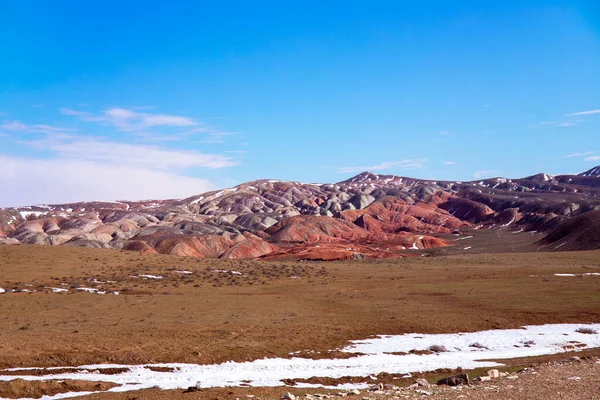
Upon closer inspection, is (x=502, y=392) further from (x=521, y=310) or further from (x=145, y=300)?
(x=145, y=300)

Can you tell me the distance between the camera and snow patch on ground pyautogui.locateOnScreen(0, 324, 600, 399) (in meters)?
19.0

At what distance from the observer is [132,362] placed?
21188 mm

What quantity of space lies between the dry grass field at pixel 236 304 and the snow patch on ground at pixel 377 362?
1.12m

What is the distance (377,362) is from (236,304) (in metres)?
17.2

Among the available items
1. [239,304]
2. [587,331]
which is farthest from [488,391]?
[239,304]

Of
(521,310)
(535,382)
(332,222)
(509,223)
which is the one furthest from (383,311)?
(509,223)

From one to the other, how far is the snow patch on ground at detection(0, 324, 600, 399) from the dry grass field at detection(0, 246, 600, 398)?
112 cm

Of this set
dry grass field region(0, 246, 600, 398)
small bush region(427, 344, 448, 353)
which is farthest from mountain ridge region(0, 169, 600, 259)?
small bush region(427, 344, 448, 353)

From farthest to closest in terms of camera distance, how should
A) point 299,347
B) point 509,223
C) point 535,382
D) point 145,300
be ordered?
point 509,223
point 145,300
point 299,347
point 535,382

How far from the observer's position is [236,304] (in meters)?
37.8

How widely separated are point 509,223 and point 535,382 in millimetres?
168015

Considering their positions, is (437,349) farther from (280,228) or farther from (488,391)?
(280,228)

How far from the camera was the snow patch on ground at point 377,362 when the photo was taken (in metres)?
19.0

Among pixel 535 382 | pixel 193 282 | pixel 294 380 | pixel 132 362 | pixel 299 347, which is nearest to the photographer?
pixel 535 382
